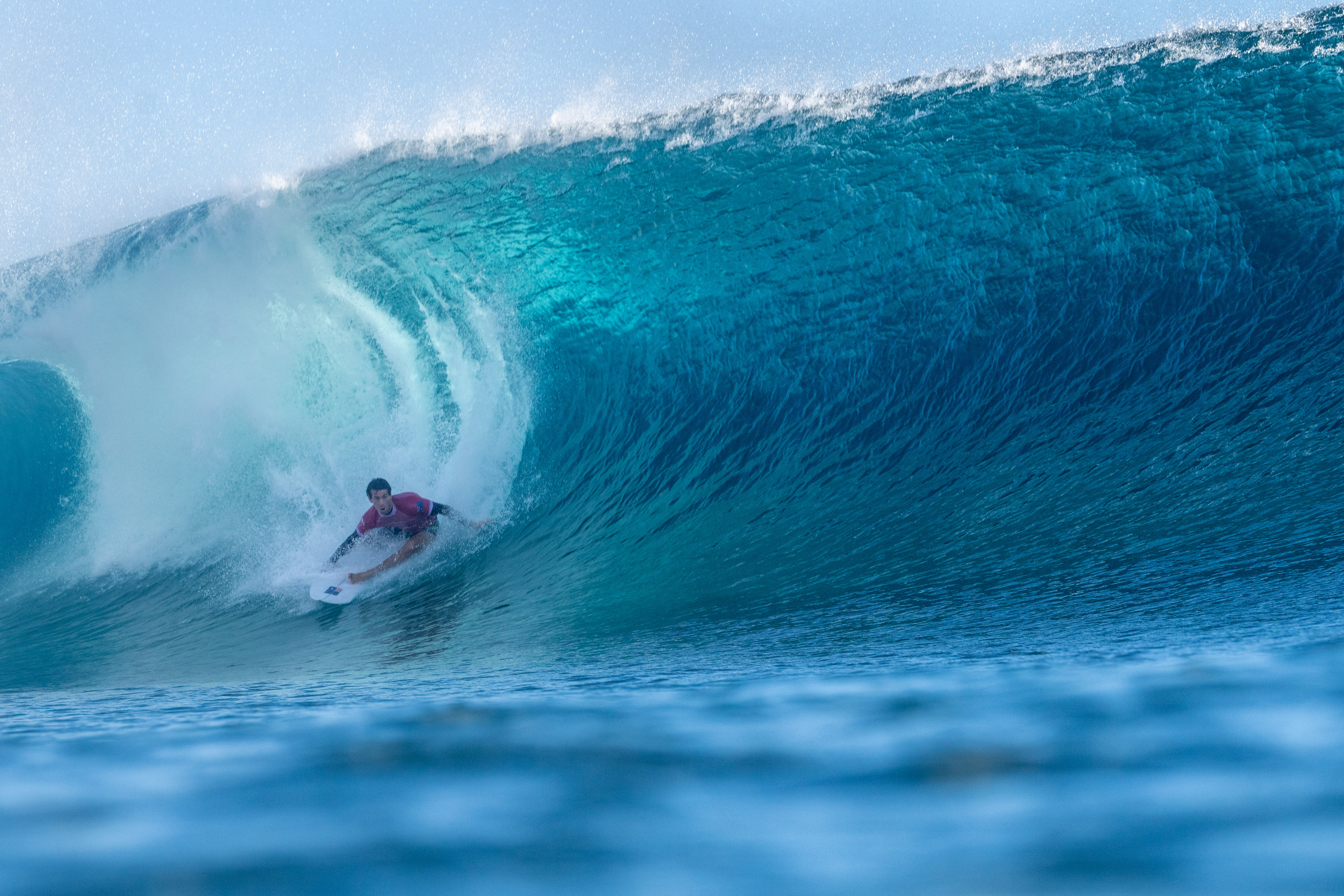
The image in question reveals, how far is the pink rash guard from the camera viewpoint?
7.42 m

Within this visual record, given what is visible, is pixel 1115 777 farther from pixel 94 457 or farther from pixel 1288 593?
pixel 94 457

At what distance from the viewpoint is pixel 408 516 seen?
744cm

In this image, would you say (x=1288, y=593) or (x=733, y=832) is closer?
(x=733, y=832)

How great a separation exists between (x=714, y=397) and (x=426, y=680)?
5.05 m

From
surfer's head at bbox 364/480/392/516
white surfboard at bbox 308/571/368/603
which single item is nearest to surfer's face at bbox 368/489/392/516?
surfer's head at bbox 364/480/392/516

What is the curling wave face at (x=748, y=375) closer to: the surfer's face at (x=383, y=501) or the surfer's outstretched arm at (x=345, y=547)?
the surfer's outstretched arm at (x=345, y=547)

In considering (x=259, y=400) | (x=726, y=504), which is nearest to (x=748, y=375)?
(x=726, y=504)

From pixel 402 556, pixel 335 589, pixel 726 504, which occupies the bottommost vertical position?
pixel 335 589

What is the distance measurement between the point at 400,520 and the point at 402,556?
0.29 meters

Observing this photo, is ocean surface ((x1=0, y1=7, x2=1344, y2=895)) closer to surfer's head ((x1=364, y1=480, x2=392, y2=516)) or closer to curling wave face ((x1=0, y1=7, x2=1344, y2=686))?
curling wave face ((x1=0, y1=7, x2=1344, y2=686))

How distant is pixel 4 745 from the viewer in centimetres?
172

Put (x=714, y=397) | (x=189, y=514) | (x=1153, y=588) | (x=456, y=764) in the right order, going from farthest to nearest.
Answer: (x=189, y=514) → (x=714, y=397) → (x=1153, y=588) → (x=456, y=764)

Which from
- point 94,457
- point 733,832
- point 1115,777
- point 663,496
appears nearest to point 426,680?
point 733,832

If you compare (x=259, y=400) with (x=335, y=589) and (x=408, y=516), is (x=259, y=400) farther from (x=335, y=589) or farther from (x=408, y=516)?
(x=335, y=589)
